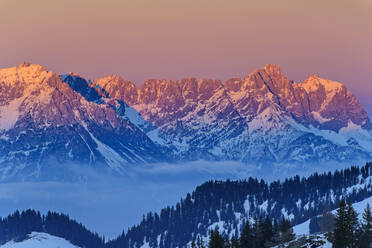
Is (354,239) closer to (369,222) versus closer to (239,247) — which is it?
(369,222)

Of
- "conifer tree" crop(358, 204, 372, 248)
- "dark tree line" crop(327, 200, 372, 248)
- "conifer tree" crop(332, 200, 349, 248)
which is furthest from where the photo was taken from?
"conifer tree" crop(358, 204, 372, 248)

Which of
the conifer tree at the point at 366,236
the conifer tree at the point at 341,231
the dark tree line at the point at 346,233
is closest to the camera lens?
the conifer tree at the point at 341,231

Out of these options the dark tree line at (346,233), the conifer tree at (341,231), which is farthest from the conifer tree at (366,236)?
the conifer tree at (341,231)

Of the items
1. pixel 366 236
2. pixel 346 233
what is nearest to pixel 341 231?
pixel 346 233

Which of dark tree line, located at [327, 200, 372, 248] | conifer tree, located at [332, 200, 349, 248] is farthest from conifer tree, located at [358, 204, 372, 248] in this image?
conifer tree, located at [332, 200, 349, 248]

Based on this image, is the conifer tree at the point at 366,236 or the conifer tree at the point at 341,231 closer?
the conifer tree at the point at 341,231

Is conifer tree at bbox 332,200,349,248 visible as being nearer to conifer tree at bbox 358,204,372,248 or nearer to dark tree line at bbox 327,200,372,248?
dark tree line at bbox 327,200,372,248

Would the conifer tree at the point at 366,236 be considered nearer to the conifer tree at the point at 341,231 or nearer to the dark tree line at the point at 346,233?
the dark tree line at the point at 346,233

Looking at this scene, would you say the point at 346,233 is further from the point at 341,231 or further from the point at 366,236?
the point at 366,236

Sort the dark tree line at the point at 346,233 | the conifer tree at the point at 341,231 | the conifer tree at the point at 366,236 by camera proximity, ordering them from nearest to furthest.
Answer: the conifer tree at the point at 341,231 → the dark tree line at the point at 346,233 → the conifer tree at the point at 366,236

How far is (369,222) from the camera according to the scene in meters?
165

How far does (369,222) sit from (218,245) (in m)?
36.7

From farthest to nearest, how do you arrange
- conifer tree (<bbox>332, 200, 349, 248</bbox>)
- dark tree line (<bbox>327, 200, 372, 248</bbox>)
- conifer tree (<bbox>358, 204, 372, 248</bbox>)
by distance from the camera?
conifer tree (<bbox>358, 204, 372, 248</bbox>)
dark tree line (<bbox>327, 200, 372, 248</bbox>)
conifer tree (<bbox>332, 200, 349, 248</bbox>)

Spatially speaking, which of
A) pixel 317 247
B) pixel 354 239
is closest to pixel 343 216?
pixel 354 239
